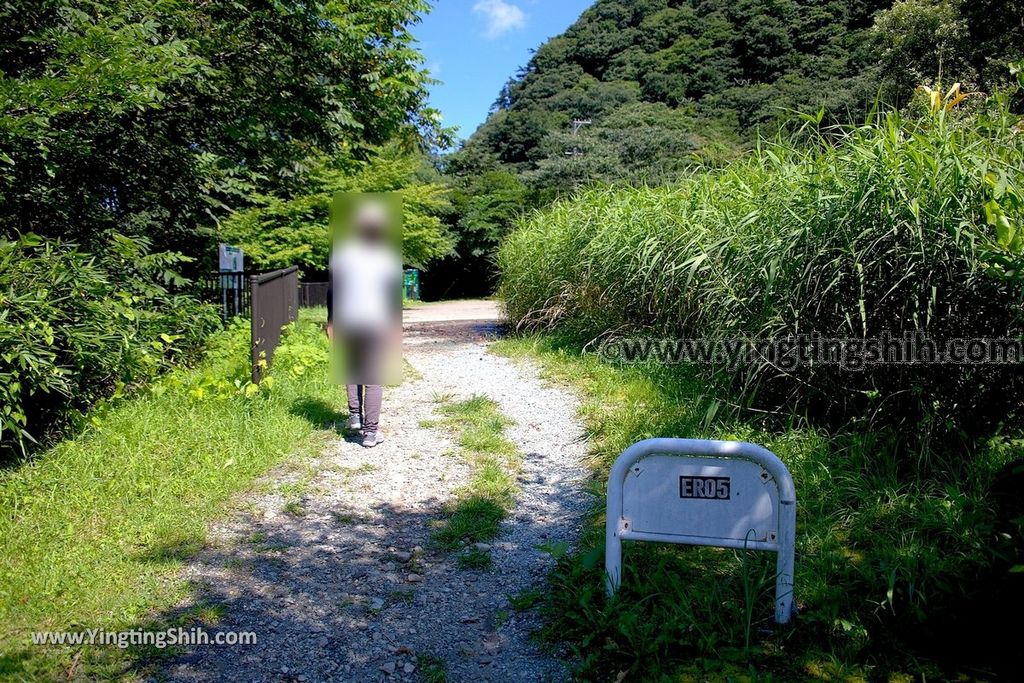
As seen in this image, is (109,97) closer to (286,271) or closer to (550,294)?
(286,271)

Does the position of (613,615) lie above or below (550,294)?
below

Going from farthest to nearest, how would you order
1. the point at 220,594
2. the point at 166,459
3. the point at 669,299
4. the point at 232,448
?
the point at 669,299 < the point at 232,448 < the point at 166,459 < the point at 220,594

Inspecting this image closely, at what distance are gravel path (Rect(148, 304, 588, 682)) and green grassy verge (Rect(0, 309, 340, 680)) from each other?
212mm

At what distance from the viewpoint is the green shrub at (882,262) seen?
354 centimetres

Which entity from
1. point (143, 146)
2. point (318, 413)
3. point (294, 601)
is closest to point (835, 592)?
point (294, 601)

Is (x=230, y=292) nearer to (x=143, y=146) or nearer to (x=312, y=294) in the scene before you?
(x=143, y=146)

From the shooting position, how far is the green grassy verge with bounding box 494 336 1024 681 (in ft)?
8.14

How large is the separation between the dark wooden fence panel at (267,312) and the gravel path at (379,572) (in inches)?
56.9

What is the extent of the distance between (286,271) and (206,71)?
274cm

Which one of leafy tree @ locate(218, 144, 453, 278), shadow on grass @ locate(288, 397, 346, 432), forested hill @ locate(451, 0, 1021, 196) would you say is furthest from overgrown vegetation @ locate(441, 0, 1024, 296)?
shadow on grass @ locate(288, 397, 346, 432)

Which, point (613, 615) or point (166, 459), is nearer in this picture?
point (613, 615)

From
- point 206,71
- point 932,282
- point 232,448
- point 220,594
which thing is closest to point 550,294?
point 206,71

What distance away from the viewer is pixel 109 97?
206 inches

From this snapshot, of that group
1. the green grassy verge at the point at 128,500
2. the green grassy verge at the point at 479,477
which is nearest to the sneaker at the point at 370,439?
the green grassy verge at the point at 128,500
